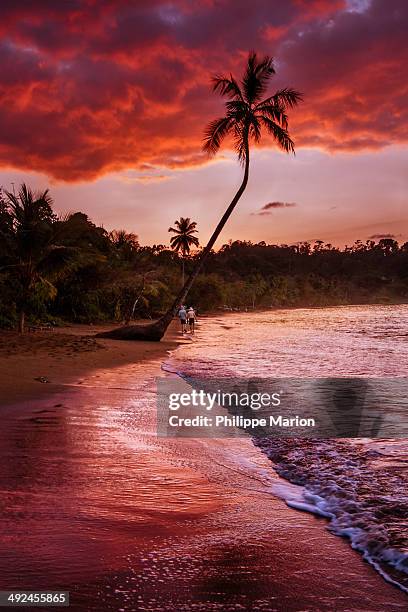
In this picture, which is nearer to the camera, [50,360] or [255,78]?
[50,360]

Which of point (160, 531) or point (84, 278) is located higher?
point (84, 278)

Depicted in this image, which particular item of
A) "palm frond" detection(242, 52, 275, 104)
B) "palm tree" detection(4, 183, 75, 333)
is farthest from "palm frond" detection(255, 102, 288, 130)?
"palm tree" detection(4, 183, 75, 333)

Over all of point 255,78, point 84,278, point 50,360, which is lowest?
point 50,360

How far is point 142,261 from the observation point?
4431 centimetres

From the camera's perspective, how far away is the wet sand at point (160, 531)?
106 inches

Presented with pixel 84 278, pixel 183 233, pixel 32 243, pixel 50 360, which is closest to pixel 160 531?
pixel 50 360

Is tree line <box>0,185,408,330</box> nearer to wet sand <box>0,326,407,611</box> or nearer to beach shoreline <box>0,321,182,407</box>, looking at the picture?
beach shoreline <box>0,321,182,407</box>

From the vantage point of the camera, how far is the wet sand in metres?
2.69

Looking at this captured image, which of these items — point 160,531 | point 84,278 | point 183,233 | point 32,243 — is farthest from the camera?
point 183,233

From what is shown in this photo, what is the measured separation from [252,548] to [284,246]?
17756 centimetres

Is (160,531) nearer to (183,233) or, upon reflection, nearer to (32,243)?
(32,243)

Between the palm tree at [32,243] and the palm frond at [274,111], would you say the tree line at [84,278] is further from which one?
the palm frond at [274,111]

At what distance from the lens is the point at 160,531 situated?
11.3 ft

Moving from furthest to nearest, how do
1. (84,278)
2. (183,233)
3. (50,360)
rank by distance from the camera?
1. (183,233)
2. (84,278)
3. (50,360)
